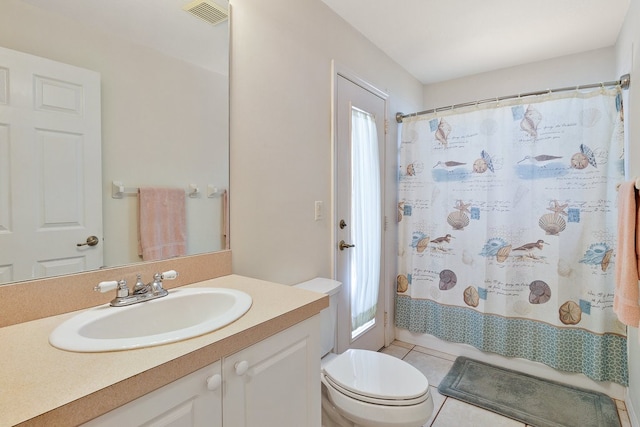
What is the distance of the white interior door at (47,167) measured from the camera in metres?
0.85

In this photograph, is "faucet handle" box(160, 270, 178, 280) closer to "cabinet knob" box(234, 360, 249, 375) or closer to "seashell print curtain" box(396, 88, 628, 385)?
"cabinet knob" box(234, 360, 249, 375)

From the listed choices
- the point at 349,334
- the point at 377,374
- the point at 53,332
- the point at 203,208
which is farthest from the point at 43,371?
the point at 349,334

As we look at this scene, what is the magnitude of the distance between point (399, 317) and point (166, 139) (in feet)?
7.53

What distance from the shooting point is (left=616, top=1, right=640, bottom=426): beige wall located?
1.62m

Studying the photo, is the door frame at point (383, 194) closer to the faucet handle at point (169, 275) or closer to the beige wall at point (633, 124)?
the faucet handle at point (169, 275)

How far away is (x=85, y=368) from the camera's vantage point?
0.63 metres

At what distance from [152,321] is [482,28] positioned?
8.18 feet

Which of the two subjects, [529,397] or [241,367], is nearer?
[241,367]

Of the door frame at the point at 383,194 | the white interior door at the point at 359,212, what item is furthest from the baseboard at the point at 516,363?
the white interior door at the point at 359,212

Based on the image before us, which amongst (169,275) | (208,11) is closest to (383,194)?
(208,11)

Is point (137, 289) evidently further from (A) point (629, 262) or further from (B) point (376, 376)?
(A) point (629, 262)

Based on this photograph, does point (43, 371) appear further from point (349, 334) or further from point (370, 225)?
point (370, 225)

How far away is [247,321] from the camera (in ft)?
2.84

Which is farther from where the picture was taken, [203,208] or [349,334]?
[349,334]
